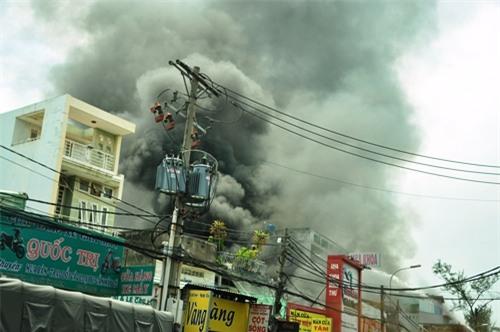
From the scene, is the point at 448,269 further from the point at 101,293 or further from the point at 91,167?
the point at 101,293

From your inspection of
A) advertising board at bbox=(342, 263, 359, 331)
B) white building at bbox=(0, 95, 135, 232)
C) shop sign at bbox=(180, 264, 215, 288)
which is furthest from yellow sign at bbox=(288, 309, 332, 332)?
white building at bbox=(0, 95, 135, 232)

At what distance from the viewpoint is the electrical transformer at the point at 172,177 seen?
18875 millimetres

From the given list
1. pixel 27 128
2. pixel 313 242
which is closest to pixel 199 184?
pixel 27 128

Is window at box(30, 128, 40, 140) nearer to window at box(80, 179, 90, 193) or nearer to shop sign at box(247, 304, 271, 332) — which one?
window at box(80, 179, 90, 193)

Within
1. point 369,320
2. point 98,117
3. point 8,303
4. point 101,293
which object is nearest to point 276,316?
point 101,293

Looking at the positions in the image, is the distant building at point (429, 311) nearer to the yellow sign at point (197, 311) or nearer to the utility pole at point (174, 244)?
the yellow sign at point (197, 311)

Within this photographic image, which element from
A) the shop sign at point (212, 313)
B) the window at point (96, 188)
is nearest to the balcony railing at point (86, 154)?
the window at point (96, 188)

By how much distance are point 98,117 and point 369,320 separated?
23072 millimetres

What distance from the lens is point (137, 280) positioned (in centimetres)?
2067

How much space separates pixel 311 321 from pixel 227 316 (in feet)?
43.8

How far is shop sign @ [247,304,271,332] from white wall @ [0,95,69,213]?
19.3 m

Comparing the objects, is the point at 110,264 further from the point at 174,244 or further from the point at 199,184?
the point at 199,184

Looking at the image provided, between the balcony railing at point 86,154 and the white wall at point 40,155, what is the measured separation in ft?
5.27

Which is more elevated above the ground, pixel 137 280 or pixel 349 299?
pixel 349 299
